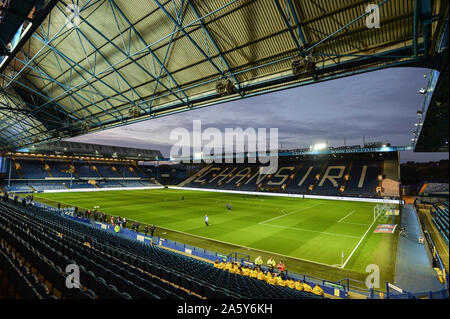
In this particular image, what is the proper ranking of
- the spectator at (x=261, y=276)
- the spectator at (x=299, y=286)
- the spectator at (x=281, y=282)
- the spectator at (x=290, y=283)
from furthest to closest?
the spectator at (x=261, y=276) → the spectator at (x=281, y=282) → the spectator at (x=290, y=283) → the spectator at (x=299, y=286)

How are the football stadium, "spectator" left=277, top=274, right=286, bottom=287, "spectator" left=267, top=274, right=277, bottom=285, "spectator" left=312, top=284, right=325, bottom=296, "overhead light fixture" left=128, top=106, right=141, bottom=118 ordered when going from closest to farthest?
1. the football stadium
2. "spectator" left=312, top=284, right=325, bottom=296
3. "spectator" left=277, top=274, right=286, bottom=287
4. "spectator" left=267, top=274, right=277, bottom=285
5. "overhead light fixture" left=128, top=106, right=141, bottom=118

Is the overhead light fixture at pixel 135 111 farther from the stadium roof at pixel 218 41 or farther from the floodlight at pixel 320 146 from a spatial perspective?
the floodlight at pixel 320 146

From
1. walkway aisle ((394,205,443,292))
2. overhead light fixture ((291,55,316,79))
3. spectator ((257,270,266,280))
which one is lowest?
walkway aisle ((394,205,443,292))

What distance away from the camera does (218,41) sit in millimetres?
12172

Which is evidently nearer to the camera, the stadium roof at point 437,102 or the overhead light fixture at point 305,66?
the stadium roof at point 437,102

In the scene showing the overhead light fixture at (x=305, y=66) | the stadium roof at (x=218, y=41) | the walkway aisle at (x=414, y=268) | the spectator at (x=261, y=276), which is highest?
the stadium roof at (x=218, y=41)

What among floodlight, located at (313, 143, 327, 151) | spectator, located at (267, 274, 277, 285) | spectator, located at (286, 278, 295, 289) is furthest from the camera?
floodlight, located at (313, 143, 327, 151)

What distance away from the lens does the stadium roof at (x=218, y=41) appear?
8.95m

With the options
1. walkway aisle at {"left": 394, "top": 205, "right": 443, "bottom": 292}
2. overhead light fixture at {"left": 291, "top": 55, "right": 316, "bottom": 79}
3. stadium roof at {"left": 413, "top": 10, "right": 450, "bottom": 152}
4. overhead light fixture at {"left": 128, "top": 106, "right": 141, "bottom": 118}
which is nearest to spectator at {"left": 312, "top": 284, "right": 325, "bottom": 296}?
walkway aisle at {"left": 394, "top": 205, "right": 443, "bottom": 292}

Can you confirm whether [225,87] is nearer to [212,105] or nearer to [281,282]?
[212,105]

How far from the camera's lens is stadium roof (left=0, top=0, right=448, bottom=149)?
352 inches

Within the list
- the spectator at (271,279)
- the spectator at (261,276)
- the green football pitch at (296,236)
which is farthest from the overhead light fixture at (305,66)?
the green football pitch at (296,236)

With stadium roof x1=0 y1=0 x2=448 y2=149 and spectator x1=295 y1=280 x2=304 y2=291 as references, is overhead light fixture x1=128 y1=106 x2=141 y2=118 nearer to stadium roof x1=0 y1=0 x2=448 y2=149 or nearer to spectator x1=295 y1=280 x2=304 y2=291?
stadium roof x1=0 y1=0 x2=448 y2=149
